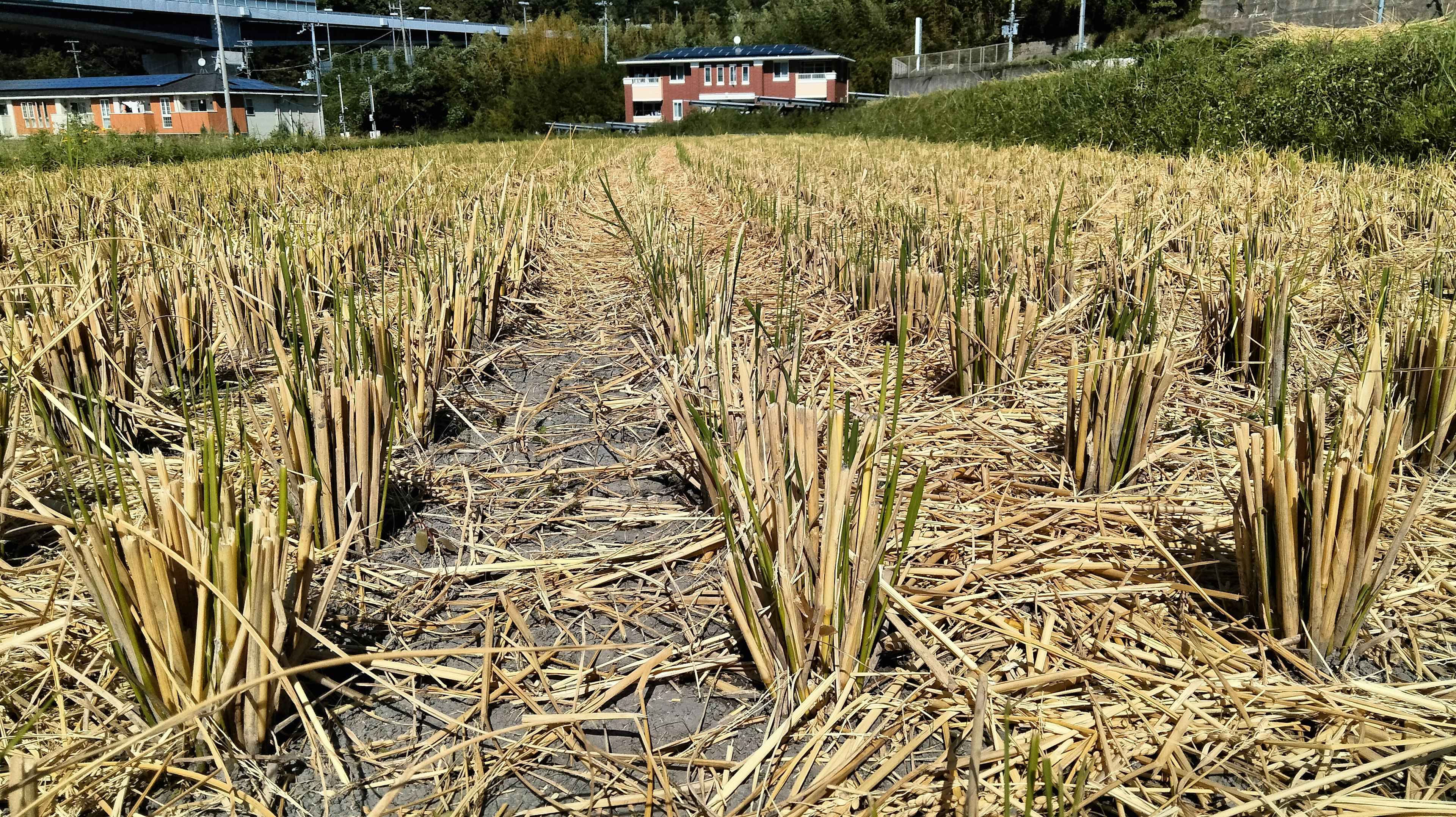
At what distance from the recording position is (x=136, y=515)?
172cm

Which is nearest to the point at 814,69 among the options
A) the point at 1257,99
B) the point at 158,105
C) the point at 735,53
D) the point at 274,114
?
the point at 735,53

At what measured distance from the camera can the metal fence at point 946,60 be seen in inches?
1319

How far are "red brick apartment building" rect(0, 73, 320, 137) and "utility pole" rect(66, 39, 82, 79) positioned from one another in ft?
106

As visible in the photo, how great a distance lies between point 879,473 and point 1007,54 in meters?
38.6

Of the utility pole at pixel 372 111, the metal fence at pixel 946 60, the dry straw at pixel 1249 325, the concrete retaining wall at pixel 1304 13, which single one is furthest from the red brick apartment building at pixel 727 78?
the dry straw at pixel 1249 325

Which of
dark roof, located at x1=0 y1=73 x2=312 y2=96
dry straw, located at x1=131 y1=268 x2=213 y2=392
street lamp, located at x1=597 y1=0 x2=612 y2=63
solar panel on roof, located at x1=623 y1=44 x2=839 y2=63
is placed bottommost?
dry straw, located at x1=131 y1=268 x2=213 y2=392

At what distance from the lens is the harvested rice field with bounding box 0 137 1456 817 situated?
1.12 metres

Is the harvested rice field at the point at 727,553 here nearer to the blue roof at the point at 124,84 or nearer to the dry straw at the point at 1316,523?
the dry straw at the point at 1316,523

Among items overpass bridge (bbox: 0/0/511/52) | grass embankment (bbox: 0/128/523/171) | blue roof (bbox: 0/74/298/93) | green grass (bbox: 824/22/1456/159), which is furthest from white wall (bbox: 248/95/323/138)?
green grass (bbox: 824/22/1456/159)

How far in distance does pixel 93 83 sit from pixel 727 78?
3473 centimetres

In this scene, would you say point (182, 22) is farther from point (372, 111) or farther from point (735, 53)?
point (735, 53)

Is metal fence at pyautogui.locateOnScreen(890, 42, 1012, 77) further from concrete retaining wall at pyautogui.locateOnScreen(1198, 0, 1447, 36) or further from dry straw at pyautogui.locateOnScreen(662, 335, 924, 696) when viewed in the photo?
dry straw at pyautogui.locateOnScreen(662, 335, 924, 696)

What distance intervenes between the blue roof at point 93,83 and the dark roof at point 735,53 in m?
25.1

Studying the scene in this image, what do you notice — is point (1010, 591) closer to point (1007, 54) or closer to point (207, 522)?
point (207, 522)
